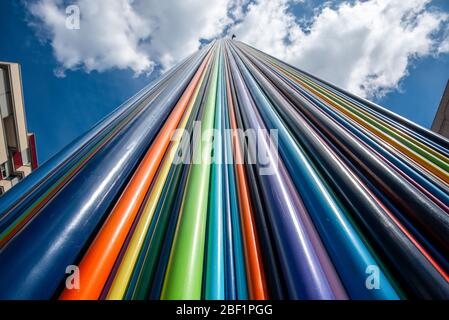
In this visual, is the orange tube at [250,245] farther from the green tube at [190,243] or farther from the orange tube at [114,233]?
the orange tube at [114,233]

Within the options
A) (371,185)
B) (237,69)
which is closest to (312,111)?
(371,185)

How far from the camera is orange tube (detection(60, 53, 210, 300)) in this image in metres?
0.55

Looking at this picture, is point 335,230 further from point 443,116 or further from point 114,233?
point 443,116

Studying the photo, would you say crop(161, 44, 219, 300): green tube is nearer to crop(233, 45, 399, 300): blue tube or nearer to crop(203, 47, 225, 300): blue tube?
crop(203, 47, 225, 300): blue tube

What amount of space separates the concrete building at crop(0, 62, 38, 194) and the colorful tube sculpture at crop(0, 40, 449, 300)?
10453 mm

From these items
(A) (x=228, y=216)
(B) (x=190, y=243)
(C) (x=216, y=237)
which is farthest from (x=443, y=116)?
(B) (x=190, y=243)

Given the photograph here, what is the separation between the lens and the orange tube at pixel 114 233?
548 millimetres

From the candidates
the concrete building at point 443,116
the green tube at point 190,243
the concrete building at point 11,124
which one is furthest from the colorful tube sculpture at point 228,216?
the concrete building at point 11,124

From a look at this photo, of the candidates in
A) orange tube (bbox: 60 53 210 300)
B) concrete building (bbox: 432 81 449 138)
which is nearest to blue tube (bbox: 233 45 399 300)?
orange tube (bbox: 60 53 210 300)

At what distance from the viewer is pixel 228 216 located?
0.91 m

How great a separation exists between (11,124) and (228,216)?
41.7 feet
